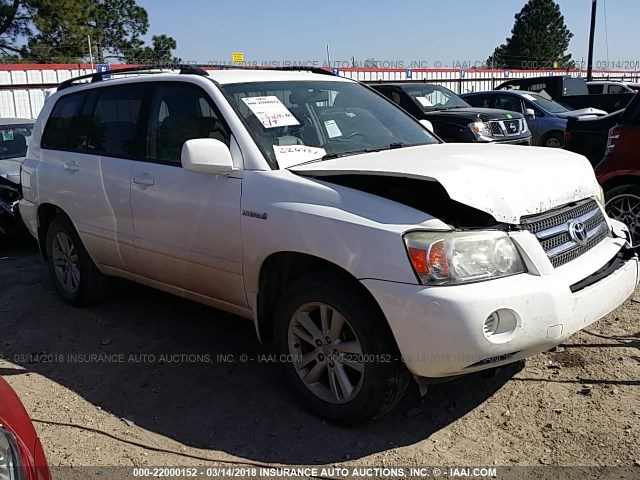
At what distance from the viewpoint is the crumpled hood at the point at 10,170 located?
7.32 meters

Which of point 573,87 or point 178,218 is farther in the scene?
point 573,87

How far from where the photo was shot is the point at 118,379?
13.1 ft

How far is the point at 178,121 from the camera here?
414cm

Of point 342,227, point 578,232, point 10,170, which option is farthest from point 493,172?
point 10,170

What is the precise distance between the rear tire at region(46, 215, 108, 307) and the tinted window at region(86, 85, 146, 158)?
0.79 metres

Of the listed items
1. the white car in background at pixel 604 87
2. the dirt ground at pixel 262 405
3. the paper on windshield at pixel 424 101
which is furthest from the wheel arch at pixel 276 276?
the white car in background at pixel 604 87

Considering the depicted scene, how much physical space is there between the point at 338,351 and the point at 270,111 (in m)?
1.52

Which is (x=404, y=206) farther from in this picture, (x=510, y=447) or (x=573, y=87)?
(x=573, y=87)

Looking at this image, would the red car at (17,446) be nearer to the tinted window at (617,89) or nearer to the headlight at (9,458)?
the headlight at (9,458)

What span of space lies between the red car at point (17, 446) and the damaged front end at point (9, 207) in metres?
5.60

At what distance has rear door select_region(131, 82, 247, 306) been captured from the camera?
12.1 feet

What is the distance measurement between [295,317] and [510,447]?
1250 mm

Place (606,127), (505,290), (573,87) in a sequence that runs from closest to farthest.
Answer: (505,290), (606,127), (573,87)

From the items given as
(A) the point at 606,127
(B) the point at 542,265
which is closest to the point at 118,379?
(B) the point at 542,265
